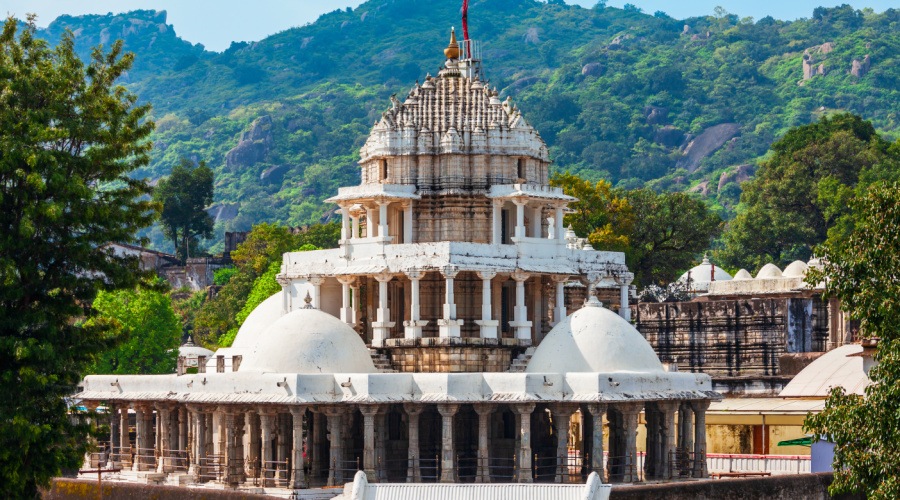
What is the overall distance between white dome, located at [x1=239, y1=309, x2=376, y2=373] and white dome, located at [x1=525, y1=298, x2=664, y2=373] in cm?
525

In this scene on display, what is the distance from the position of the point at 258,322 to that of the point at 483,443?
13452mm

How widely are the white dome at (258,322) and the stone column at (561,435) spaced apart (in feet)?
42.1

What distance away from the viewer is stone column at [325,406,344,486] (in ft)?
140

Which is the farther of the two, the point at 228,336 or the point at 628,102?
the point at 628,102

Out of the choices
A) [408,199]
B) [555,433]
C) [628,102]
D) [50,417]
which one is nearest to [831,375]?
[555,433]

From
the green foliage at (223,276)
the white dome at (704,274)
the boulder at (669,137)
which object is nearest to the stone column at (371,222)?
the white dome at (704,274)

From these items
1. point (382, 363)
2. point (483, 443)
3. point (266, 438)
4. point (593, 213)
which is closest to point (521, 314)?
point (382, 363)

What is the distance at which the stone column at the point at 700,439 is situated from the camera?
4509 cm

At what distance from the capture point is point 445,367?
46031mm

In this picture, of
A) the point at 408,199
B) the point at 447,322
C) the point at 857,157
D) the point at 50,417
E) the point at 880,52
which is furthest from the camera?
the point at 880,52

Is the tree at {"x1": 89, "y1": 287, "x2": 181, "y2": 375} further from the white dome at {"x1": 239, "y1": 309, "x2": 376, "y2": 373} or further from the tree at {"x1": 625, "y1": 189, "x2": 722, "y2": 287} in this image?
the white dome at {"x1": 239, "y1": 309, "x2": 376, "y2": 373}

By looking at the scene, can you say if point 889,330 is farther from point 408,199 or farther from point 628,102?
point 628,102

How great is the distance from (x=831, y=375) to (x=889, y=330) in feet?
65.1

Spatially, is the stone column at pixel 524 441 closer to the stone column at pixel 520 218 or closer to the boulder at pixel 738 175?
the stone column at pixel 520 218
